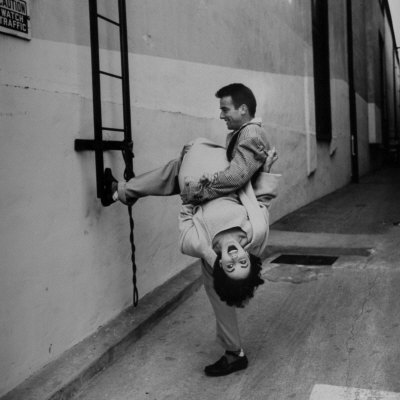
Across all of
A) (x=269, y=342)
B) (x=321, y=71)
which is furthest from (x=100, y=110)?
(x=321, y=71)

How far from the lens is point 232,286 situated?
301 cm

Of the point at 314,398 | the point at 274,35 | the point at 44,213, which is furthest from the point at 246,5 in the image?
the point at 314,398

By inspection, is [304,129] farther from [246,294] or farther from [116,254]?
[246,294]

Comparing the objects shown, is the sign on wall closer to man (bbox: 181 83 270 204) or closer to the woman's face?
man (bbox: 181 83 270 204)

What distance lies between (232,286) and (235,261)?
14 centimetres

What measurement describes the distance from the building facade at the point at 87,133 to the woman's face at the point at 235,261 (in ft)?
3.64

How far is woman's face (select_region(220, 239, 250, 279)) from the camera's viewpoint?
3.00 m

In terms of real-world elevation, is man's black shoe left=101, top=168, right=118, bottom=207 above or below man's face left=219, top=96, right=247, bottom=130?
below

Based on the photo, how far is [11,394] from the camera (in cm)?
297

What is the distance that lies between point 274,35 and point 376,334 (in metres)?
5.42

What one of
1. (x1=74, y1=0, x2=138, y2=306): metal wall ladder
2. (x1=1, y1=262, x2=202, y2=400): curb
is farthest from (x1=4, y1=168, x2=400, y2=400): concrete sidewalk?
(x1=74, y1=0, x2=138, y2=306): metal wall ladder

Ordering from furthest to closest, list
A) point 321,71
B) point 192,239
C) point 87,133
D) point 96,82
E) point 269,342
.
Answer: point 321,71, point 269,342, point 87,133, point 96,82, point 192,239

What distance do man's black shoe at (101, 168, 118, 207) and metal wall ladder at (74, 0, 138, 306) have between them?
17 mm

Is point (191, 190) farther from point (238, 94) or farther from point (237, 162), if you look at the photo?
point (238, 94)
